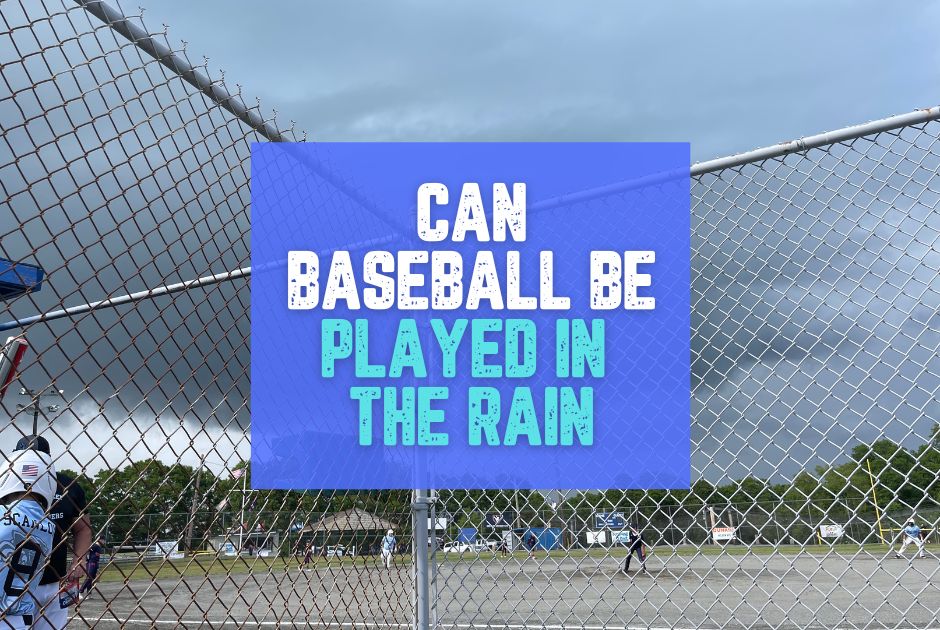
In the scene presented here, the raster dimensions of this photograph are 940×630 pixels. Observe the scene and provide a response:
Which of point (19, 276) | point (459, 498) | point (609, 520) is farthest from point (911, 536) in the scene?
point (19, 276)

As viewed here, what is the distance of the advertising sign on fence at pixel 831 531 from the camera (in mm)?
3336

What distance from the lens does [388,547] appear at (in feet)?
13.8

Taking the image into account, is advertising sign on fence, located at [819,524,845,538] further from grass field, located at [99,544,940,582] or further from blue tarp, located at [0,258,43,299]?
blue tarp, located at [0,258,43,299]

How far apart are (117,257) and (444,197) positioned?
5.94ft


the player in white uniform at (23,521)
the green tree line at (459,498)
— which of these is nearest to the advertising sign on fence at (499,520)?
the green tree line at (459,498)

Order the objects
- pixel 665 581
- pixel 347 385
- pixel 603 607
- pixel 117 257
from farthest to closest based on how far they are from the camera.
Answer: pixel 665 581 → pixel 603 607 → pixel 347 385 → pixel 117 257

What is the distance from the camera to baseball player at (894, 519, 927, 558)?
3.15 metres

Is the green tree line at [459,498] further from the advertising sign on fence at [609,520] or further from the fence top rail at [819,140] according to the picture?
the fence top rail at [819,140]

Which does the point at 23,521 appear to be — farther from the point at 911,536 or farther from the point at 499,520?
the point at 911,536

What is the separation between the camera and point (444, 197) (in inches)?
149

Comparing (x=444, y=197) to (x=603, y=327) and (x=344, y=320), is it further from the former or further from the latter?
(x=603, y=327)

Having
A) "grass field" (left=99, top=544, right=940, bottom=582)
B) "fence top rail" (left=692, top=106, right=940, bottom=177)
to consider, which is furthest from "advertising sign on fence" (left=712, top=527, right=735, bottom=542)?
"fence top rail" (left=692, top=106, right=940, bottom=177)

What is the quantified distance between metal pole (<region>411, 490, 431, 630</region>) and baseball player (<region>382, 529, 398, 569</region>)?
518mm

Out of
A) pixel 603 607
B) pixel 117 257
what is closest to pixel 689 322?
pixel 117 257
